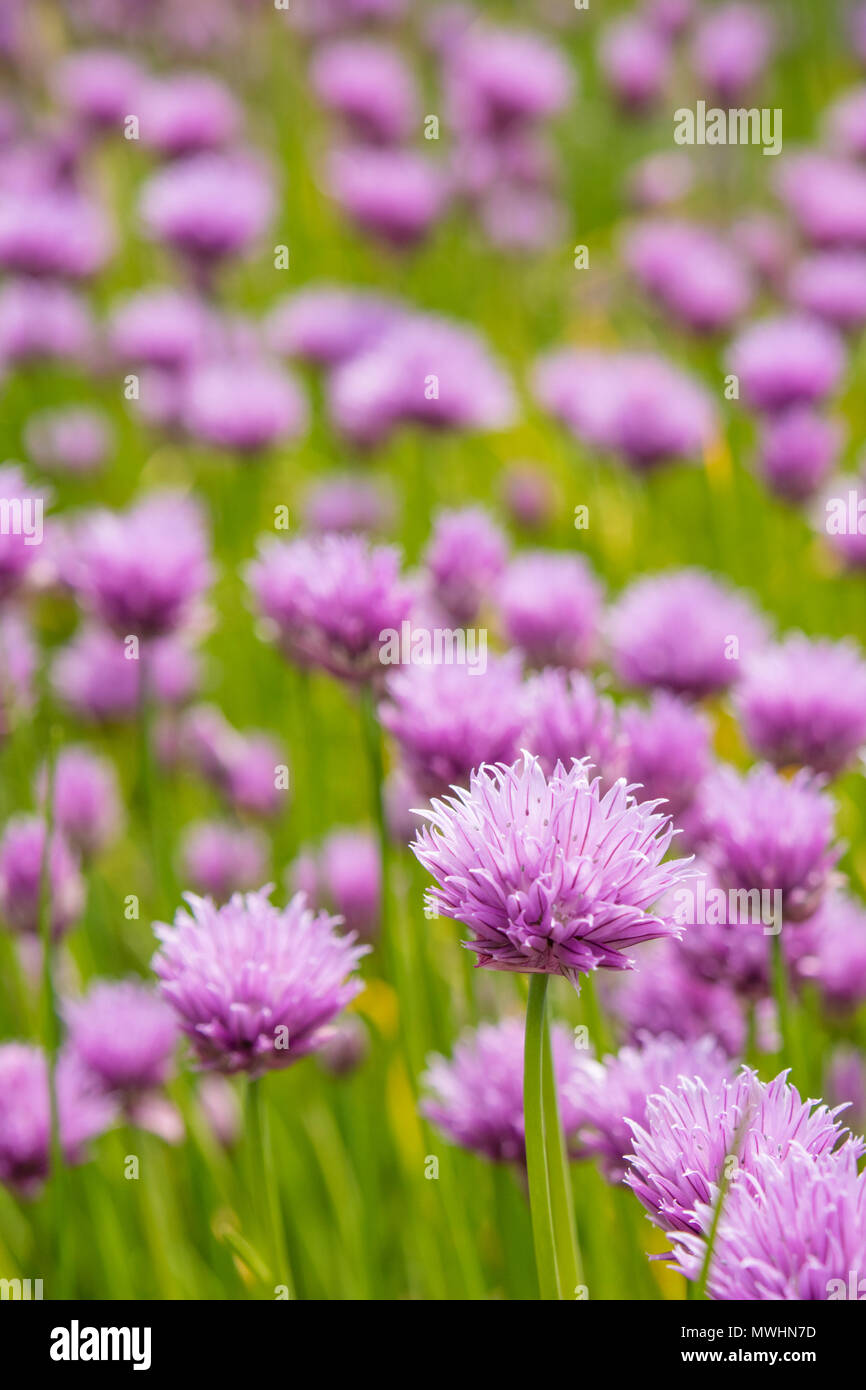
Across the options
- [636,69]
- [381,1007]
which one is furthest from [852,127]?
[381,1007]

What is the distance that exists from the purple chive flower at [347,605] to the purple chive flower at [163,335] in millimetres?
1023

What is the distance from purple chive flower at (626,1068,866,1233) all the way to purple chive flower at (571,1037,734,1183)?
0.09m

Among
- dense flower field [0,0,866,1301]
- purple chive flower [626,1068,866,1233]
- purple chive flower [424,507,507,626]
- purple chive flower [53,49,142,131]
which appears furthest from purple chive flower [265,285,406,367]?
purple chive flower [626,1068,866,1233]

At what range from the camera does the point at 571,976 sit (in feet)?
1.83

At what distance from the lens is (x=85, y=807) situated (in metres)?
1.20

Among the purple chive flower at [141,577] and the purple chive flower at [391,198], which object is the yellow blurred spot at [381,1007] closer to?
the purple chive flower at [141,577]

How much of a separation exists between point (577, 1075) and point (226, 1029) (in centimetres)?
18

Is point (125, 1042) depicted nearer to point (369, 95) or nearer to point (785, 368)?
point (785, 368)

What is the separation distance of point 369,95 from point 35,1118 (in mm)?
1928

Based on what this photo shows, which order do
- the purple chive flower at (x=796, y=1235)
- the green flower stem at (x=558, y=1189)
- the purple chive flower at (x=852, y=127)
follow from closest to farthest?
the purple chive flower at (x=796, y=1235) < the green flower stem at (x=558, y=1189) < the purple chive flower at (x=852, y=127)

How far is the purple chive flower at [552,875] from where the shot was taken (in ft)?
1.79

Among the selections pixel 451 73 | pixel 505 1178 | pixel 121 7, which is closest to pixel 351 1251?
pixel 505 1178

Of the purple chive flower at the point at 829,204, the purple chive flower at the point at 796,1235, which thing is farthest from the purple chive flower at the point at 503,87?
the purple chive flower at the point at 796,1235

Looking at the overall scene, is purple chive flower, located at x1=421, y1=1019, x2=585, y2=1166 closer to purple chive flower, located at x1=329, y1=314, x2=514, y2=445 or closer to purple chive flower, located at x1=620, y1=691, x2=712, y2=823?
purple chive flower, located at x1=620, y1=691, x2=712, y2=823
